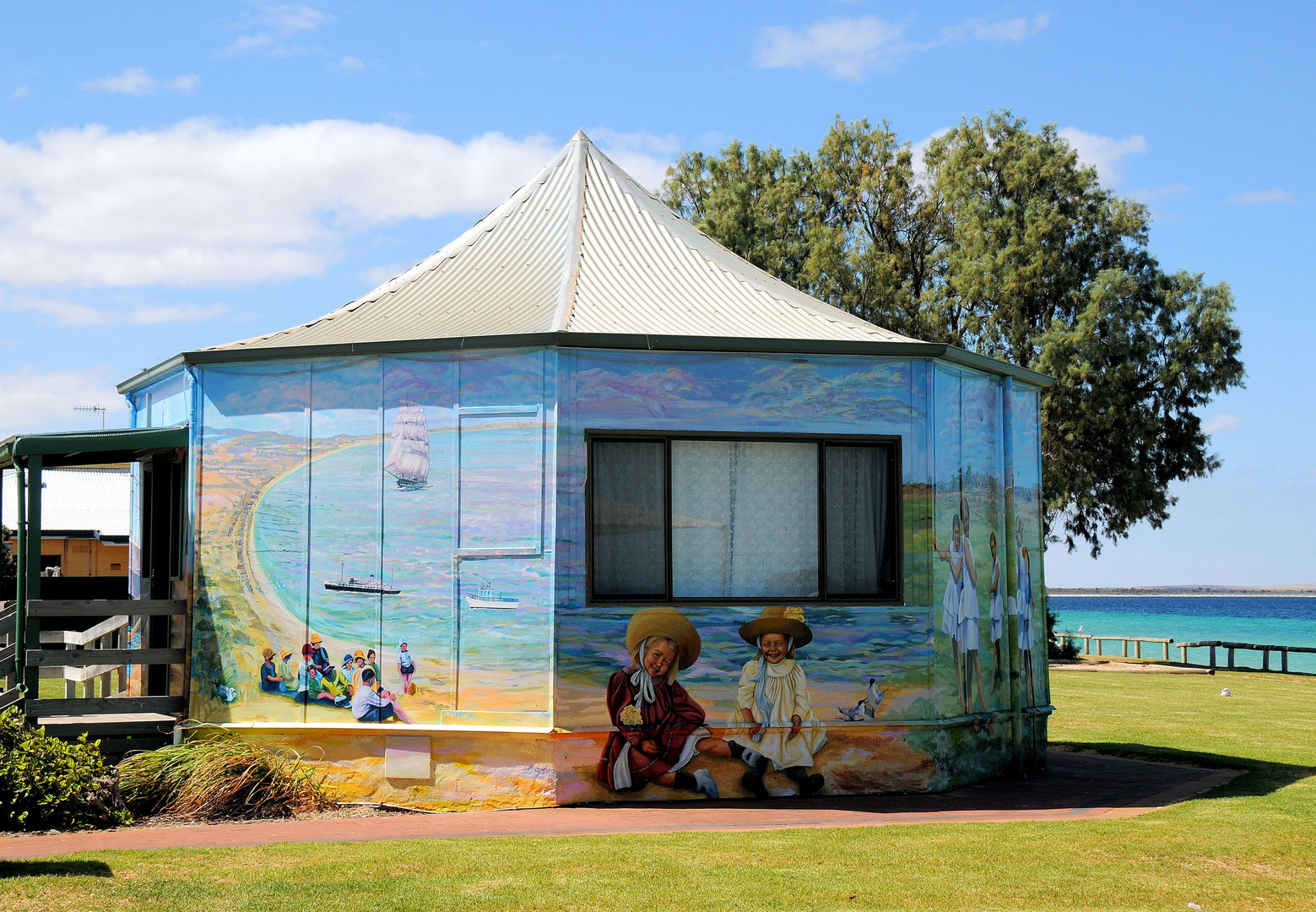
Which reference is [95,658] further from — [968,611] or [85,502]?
[85,502]

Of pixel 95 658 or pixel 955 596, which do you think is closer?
pixel 95 658

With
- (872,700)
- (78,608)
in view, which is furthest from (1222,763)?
(78,608)

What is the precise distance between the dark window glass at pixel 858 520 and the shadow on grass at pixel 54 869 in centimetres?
660

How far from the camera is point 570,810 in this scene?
10.8 m

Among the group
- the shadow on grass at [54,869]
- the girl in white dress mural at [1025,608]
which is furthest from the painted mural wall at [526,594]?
the shadow on grass at [54,869]

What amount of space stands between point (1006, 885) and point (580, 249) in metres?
7.97

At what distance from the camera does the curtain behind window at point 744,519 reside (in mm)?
11602

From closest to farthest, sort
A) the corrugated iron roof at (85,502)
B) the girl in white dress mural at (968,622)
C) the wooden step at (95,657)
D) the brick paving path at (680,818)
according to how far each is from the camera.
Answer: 1. the brick paving path at (680,818)
2. the wooden step at (95,657)
3. the girl in white dress mural at (968,622)
4. the corrugated iron roof at (85,502)

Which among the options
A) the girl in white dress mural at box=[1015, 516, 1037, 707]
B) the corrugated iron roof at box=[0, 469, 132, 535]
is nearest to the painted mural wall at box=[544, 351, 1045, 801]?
the girl in white dress mural at box=[1015, 516, 1037, 707]

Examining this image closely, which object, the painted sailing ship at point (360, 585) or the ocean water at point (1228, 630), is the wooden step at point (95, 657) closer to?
the painted sailing ship at point (360, 585)

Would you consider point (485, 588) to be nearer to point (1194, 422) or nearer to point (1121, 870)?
point (1121, 870)

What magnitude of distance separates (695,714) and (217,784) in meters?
4.11

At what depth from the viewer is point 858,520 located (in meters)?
12.0

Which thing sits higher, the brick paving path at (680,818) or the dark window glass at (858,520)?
the dark window glass at (858,520)
